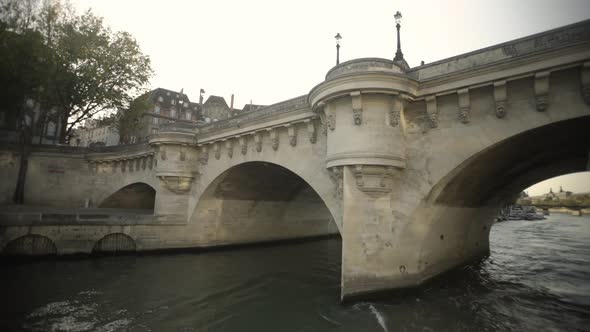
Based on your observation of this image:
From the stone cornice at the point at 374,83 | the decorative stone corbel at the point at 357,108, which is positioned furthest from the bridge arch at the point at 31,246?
the decorative stone corbel at the point at 357,108

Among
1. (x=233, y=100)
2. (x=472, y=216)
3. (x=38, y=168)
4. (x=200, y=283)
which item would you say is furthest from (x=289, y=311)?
(x=233, y=100)

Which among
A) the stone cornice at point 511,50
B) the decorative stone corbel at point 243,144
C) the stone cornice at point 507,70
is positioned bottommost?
the decorative stone corbel at point 243,144

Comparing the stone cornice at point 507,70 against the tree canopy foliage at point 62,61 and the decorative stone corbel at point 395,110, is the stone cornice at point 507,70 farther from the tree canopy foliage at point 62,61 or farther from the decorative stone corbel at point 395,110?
the tree canopy foliage at point 62,61

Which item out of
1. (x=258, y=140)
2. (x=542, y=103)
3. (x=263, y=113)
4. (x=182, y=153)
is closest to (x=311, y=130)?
(x=263, y=113)

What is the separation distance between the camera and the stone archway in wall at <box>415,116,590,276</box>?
8.46m

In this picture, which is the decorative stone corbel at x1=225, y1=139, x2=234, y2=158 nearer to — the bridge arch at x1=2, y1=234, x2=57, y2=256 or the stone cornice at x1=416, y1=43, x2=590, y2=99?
the stone cornice at x1=416, y1=43, x2=590, y2=99

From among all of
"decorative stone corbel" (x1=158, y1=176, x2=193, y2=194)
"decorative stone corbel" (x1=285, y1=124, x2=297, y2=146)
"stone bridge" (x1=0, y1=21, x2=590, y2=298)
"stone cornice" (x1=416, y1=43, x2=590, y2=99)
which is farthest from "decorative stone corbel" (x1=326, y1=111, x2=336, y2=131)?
"decorative stone corbel" (x1=158, y1=176, x2=193, y2=194)

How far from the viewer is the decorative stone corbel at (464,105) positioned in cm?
820

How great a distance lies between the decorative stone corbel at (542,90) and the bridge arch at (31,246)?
21911mm

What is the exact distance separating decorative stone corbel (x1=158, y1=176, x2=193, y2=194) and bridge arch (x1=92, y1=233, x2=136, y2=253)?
12.2 feet

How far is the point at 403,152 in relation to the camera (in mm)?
9266

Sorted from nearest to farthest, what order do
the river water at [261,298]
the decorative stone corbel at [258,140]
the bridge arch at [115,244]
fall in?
the river water at [261,298] → the decorative stone corbel at [258,140] → the bridge arch at [115,244]

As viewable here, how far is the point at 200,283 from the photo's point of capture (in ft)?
40.5

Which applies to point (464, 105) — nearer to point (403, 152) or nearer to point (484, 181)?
point (403, 152)
